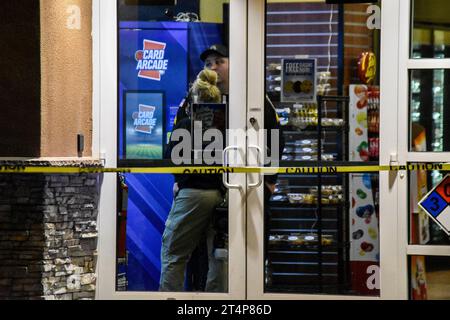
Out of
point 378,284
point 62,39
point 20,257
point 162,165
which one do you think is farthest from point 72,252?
point 378,284

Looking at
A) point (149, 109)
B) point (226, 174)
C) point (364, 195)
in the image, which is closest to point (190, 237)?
point (226, 174)

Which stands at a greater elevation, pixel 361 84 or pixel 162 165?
pixel 361 84

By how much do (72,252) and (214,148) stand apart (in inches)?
48.8

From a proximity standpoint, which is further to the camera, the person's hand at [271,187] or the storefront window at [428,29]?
the person's hand at [271,187]

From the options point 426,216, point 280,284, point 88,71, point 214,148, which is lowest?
point 280,284

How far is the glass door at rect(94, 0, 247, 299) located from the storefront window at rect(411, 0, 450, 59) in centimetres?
131

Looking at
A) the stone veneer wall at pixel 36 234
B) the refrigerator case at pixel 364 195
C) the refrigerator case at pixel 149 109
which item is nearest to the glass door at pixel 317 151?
the refrigerator case at pixel 364 195

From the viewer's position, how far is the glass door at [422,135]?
7629 millimetres

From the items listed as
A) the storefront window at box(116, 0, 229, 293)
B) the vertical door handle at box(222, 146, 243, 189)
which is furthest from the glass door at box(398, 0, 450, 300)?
the storefront window at box(116, 0, 229, 293)

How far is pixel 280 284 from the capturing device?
782cm

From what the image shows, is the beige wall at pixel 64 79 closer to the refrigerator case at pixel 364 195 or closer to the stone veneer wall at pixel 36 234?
the stone veneer wall at pixel 36 234

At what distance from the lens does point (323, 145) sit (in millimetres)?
7770

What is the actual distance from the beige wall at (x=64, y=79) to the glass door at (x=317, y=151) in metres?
1.16

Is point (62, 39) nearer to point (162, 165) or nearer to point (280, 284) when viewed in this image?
point (162, 165)
